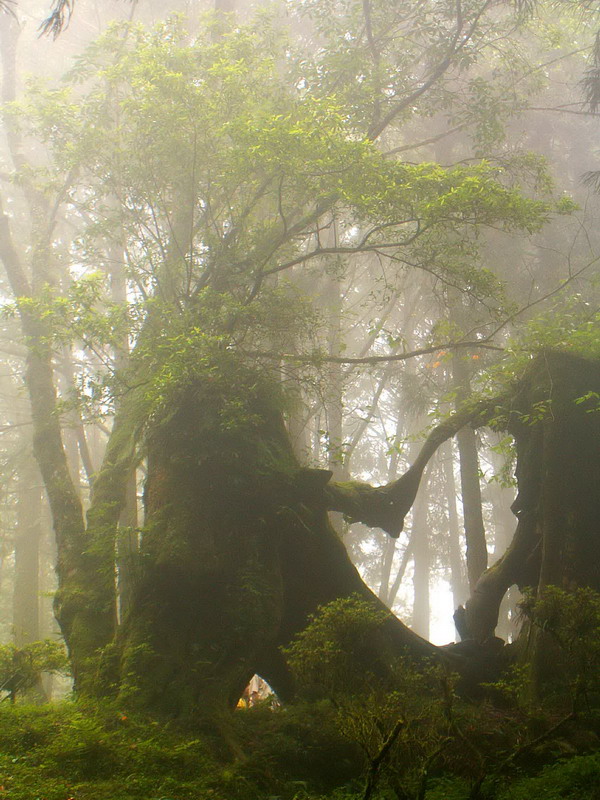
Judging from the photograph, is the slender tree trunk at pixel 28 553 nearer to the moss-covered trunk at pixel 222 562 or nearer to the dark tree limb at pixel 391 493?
the moss-covered trunk at pixel 222 562

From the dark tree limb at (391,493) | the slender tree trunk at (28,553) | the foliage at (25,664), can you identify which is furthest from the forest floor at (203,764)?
the slender tree trunk at (28,553)

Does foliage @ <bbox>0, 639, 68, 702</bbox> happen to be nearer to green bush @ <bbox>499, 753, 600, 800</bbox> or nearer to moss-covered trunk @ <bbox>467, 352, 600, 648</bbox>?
green bush @ <bbox>499, 753, 600, 800</bbox>

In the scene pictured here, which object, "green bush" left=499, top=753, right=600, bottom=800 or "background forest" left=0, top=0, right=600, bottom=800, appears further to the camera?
"background forest" left=0, top=0, right=600, bottom=800

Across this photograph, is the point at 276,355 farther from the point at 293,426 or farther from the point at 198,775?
the point at 198,775

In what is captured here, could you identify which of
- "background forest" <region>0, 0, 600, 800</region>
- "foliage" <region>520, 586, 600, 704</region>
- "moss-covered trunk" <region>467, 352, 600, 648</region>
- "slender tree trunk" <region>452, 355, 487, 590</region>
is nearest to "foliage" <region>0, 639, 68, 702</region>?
"background forest" <region>0, 0, 600, 800</region>

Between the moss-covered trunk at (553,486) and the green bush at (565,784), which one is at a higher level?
the moss-covered trunk at (553,486)


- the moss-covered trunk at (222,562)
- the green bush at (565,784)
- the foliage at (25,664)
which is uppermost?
the moss-covered trunk at (222,562)

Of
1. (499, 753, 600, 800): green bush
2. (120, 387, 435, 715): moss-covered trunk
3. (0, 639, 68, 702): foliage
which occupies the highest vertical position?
(120, 387, 435, 715): moss-covered trunk

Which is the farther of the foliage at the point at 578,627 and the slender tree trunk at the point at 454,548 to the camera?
the slender tree trunk at the point at 454,548

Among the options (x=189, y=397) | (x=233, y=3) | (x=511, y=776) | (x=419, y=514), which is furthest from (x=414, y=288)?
(x=511, y=776)

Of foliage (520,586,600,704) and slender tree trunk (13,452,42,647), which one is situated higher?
slender tree trunk (13,452,42,647)

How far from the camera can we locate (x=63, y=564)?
26.4 ft

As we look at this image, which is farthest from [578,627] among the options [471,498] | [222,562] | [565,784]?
[471,498]

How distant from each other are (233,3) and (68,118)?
19.4 ft
